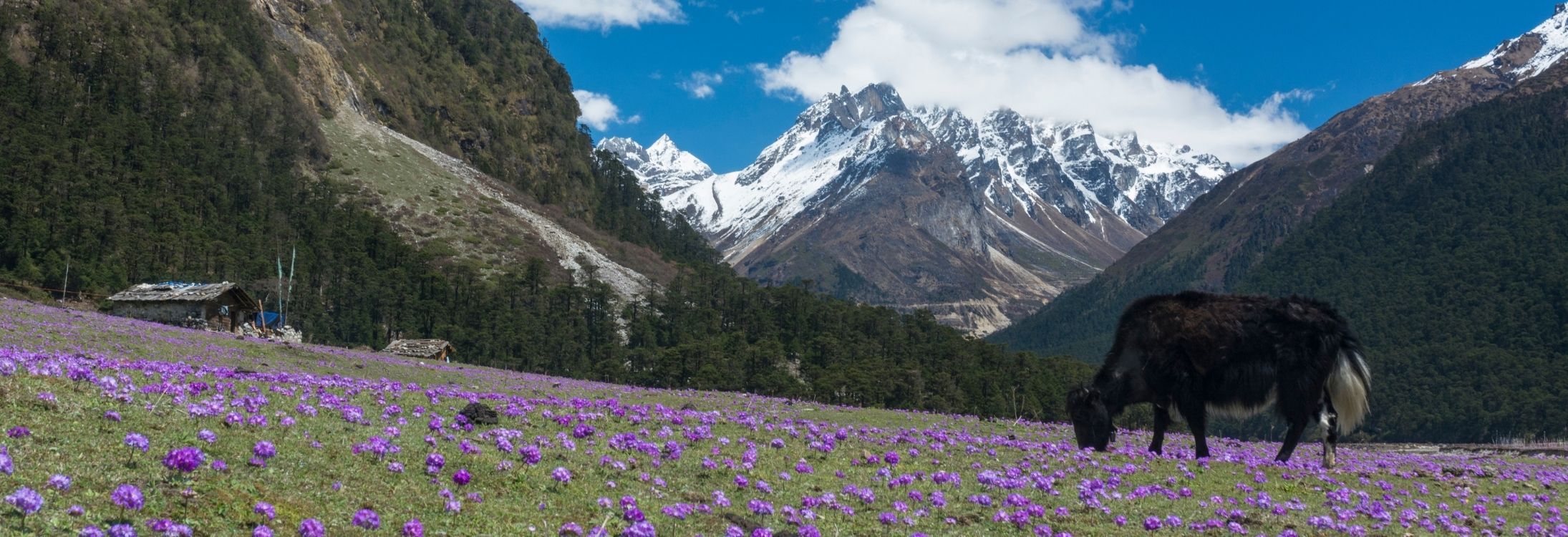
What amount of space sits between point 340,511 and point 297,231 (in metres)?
141

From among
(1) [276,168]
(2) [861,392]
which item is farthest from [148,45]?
(2) [861,392]

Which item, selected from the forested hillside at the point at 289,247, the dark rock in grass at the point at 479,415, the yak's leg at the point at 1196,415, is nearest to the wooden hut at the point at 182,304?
the forested hillside at the point at 289,247

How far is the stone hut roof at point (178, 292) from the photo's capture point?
225ft

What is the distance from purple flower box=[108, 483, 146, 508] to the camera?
319 inches

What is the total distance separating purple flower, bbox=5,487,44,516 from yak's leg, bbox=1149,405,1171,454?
21.0 meters

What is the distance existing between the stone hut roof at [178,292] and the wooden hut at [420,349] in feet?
38.9

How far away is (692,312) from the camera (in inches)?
5551

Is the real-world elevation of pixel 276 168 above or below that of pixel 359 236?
above

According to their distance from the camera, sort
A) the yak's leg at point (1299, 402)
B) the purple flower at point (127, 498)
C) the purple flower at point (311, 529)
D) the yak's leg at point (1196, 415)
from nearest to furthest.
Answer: the purple flower at point (127, 498), the purple flower at point (311, 529), the yak's leg at point (1299, 402), the yak's leg at point (1196, 415)

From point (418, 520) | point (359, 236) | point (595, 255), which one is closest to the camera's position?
point (418, 520)

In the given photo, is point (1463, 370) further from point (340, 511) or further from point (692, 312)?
point (340, 511)

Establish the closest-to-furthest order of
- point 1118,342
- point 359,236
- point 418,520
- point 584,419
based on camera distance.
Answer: point 418,520 → point 584,419 → point 1118,342 → point 359,236

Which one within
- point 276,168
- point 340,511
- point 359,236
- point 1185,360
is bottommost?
point 340,511

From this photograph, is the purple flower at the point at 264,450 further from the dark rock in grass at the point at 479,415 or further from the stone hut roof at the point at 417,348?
the stone hut roof at the point at 417,348
